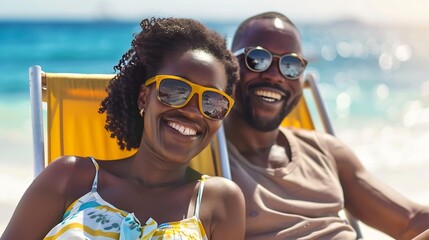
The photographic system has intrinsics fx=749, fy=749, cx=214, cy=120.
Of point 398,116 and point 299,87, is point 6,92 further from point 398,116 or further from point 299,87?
point 299,87

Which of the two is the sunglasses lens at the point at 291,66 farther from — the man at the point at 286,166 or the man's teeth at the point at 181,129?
the man's teeth at the point at 181,129

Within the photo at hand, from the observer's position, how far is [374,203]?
11.9 feet

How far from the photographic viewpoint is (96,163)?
269 centimetres

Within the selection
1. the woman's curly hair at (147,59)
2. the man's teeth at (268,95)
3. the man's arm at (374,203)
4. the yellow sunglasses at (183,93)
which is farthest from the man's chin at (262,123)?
the yellow sunglasses at (183,93)

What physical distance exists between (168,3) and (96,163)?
77.6ft

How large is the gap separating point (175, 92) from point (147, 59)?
0.23 m

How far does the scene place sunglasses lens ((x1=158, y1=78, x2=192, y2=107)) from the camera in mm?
2611

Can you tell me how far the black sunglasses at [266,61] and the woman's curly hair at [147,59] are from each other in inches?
21.1

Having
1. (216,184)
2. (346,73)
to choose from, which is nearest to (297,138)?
(216,184)

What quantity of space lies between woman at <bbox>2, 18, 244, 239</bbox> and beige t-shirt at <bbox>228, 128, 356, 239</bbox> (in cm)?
48

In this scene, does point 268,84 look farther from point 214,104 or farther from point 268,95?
point 214,104

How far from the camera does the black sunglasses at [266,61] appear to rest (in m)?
3.46

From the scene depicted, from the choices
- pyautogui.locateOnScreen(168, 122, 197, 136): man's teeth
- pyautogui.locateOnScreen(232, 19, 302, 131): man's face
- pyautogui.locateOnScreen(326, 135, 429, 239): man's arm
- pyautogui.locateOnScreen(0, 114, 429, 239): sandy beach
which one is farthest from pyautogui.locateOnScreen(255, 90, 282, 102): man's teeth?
pyautogui.locateOnScreen(0, 114, 429, 239): sandy beach

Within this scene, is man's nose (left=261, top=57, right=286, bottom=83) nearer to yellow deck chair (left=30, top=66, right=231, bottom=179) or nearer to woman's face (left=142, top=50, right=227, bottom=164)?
yellow deck chair (left=30, top=66, right=231, bottom=179)
